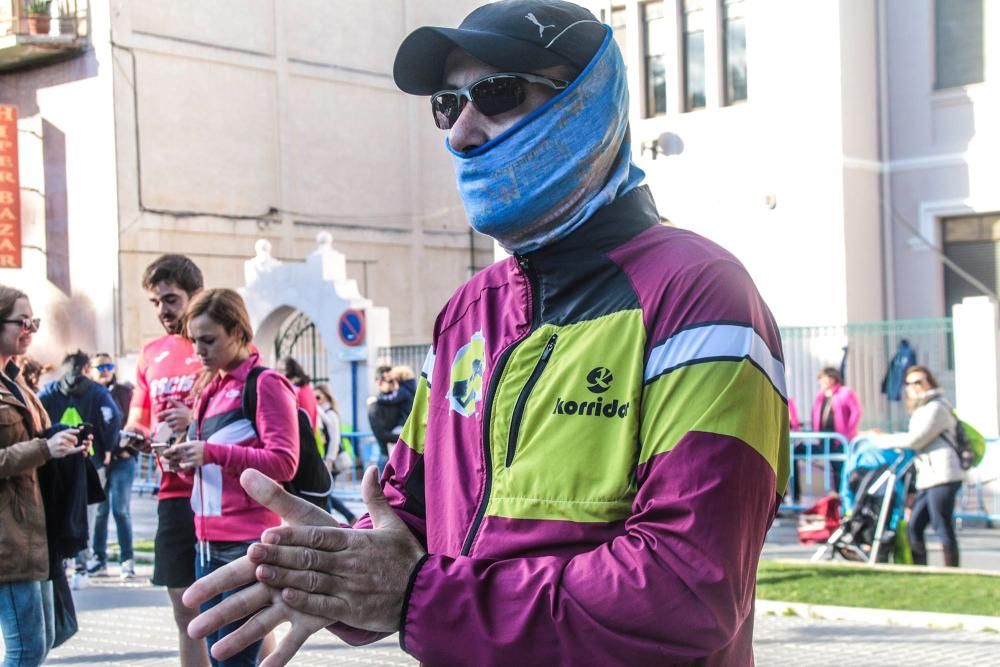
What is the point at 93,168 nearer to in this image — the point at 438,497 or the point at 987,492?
the point at 987,492

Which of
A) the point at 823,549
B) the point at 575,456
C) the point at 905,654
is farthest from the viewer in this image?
the point at 823,549

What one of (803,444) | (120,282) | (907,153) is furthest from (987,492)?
(120,282)

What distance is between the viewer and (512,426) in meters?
2.21

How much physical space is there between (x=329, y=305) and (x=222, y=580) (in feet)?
71.6

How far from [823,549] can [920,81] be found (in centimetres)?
1059

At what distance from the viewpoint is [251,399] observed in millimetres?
6125

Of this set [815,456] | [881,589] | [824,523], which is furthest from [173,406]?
[815,456]

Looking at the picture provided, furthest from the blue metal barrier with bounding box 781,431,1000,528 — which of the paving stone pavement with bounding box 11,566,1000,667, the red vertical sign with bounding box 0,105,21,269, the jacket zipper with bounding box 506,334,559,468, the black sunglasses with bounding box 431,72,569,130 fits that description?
the red vertical sign with bounding box 0,105,21,269

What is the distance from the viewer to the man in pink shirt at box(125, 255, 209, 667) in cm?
627

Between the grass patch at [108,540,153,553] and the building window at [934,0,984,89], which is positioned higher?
the building window at [934,0,984,89]

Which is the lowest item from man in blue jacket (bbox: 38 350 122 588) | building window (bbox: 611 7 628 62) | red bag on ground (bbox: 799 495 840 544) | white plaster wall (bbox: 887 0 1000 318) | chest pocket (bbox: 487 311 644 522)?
red bag on ground (bbox: 799 495 840 544)

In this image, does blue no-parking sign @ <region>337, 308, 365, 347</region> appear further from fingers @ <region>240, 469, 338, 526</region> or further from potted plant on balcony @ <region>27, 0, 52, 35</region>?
fingers @ <region>240, 469, 338, 526</region>

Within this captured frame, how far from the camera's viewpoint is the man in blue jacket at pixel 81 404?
37.7 feet

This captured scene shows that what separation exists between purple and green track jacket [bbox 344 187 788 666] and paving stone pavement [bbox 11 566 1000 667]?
625 cm
